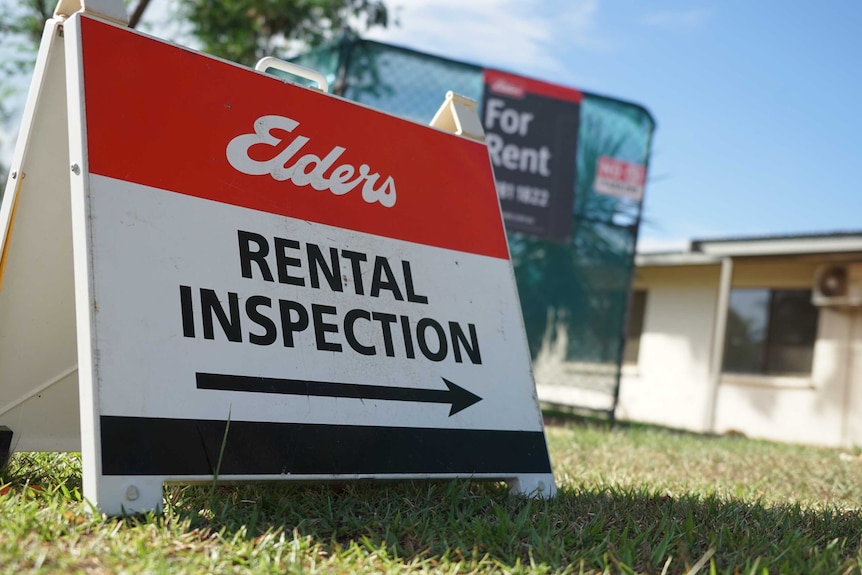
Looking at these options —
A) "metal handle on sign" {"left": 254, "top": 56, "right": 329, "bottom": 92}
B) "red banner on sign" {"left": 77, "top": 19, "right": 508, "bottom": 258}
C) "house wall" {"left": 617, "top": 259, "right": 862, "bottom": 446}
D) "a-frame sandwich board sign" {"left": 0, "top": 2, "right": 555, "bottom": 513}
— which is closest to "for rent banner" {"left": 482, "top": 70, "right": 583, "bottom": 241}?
"house wall" {"left": 617, "top": 259, "right": 862, "bottom": 446}

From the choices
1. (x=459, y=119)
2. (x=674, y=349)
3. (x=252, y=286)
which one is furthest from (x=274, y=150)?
(x=674, y=349)

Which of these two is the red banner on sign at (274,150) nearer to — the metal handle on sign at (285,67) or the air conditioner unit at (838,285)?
the metal handle on sign at (285,67)

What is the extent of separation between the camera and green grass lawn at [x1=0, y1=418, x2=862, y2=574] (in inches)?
73.4

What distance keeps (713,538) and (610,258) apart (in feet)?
21.0

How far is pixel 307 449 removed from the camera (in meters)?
2.37

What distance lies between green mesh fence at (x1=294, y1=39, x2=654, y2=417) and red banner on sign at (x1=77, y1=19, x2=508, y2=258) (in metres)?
4.61

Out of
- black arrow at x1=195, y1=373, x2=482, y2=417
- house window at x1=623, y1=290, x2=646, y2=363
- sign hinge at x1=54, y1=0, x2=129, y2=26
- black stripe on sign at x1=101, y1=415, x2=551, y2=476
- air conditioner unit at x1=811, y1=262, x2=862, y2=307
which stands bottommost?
black stripe on sign at x1=101, y1=415, x2=551, y2=476

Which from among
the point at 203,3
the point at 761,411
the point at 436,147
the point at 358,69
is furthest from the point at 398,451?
the point at 761,411

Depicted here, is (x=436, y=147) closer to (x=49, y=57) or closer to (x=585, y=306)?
(x=49, y=57)

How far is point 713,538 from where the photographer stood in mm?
2289

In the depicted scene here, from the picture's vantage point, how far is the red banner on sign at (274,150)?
2.30 metres

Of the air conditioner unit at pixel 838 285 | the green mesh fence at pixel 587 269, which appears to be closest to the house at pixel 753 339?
the air conditioner unit at pixel 838 285

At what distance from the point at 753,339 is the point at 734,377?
0.69 meters

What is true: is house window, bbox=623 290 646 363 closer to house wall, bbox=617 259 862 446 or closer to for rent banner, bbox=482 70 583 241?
house wall, bbox=617 259 862 446
